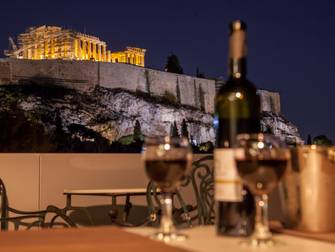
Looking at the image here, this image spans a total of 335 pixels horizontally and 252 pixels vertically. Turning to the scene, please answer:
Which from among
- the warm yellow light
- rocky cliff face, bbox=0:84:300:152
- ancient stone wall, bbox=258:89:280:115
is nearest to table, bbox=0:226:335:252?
the warm yellow light

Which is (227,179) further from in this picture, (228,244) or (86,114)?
(86,114)

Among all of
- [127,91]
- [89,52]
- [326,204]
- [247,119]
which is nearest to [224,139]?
[247,119]

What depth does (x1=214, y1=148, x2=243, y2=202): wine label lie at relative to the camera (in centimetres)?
85

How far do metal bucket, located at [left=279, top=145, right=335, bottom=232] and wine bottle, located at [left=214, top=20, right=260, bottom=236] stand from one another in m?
0.07

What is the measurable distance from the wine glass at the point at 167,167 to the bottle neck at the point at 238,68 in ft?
0.41

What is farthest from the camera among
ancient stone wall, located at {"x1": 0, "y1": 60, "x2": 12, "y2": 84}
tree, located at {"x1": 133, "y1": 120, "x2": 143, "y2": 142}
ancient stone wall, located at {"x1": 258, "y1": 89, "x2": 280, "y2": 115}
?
ancient stone wall, located at {"x1": 258, "y1": 89, "x2": 280, "y2": 115}

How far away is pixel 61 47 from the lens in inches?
1555

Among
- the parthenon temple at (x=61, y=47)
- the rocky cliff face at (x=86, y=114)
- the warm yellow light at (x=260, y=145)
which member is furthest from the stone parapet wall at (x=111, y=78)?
the warm yellow light at (x=260, y=145)

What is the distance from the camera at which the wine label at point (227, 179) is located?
2.78ft

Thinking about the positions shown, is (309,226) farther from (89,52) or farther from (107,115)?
(89,52)

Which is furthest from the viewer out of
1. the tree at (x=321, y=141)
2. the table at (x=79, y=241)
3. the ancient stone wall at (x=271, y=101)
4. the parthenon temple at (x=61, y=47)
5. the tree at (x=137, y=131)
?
the parthenon temple at (x=61, y=47)

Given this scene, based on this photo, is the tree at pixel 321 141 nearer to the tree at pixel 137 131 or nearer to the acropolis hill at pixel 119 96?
the acropolis hill at pixel 119 96

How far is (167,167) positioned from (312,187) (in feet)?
0.65

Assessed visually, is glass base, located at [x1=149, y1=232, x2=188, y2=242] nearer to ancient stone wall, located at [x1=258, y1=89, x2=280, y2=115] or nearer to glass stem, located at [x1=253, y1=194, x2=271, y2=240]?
glass stem, located at [x1=253, y1=194, x2=271, y2=240]
